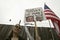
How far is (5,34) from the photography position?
134 cm

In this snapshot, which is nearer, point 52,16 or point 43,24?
point 43,24

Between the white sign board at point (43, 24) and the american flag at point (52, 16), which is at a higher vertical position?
the american flag at point (52, 16)

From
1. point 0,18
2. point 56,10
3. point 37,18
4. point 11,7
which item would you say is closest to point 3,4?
point 11,7

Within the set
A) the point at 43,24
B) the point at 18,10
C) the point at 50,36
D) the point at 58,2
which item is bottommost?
the point at 50,36

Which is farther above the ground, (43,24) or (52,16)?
(52,16)

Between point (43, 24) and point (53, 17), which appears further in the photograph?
point (53, 17)

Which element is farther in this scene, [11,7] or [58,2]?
[58,2]

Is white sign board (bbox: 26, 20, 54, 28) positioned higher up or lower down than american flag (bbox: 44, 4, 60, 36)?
lower down

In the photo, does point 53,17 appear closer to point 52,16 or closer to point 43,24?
point 52,16

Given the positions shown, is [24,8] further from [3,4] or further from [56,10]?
[56,10]

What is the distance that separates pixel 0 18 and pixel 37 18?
47 cm

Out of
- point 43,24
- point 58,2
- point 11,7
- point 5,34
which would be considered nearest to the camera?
point 5,34

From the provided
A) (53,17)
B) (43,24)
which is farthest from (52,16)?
(43,24)

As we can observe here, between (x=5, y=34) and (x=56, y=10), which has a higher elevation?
(x=56, y=10)
